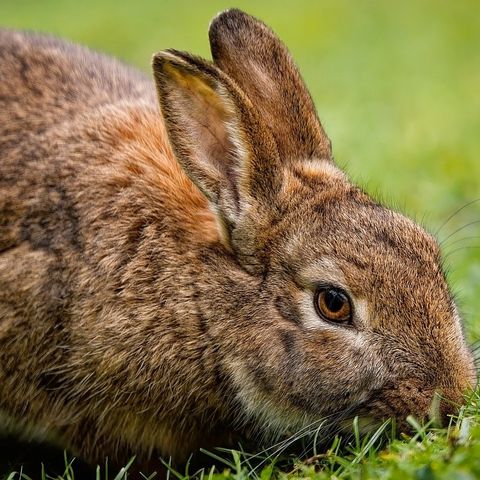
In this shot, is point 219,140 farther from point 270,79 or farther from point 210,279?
point 210,279

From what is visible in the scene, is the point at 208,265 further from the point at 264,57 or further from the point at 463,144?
the point at 463,144

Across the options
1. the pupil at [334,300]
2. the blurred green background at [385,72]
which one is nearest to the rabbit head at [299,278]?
the pupil at [334,300]

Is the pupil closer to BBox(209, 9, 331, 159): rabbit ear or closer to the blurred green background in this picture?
BBox(209, 9, 331, 159): rabbit ear

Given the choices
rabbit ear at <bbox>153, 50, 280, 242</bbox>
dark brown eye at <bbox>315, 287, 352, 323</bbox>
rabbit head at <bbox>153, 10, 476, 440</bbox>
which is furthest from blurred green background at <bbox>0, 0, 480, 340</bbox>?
rabbit ear at <bbox>153, 50, 280, 242</bbox>

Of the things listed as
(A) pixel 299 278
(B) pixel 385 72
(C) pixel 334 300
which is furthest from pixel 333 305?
(B) pixel 385 72

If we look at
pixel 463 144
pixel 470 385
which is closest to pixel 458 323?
pixel 470 385

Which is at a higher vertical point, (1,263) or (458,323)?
(458,323)

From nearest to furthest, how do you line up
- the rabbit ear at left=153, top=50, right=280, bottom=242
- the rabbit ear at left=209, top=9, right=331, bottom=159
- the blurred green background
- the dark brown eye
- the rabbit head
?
the rabbit head → the dark brown eye → the rabbit ear at left=153, top=50, right=280, bottom=242 → the rabbit ear at left=209, top=9, right=331, bottom=159 → the blurred green background
